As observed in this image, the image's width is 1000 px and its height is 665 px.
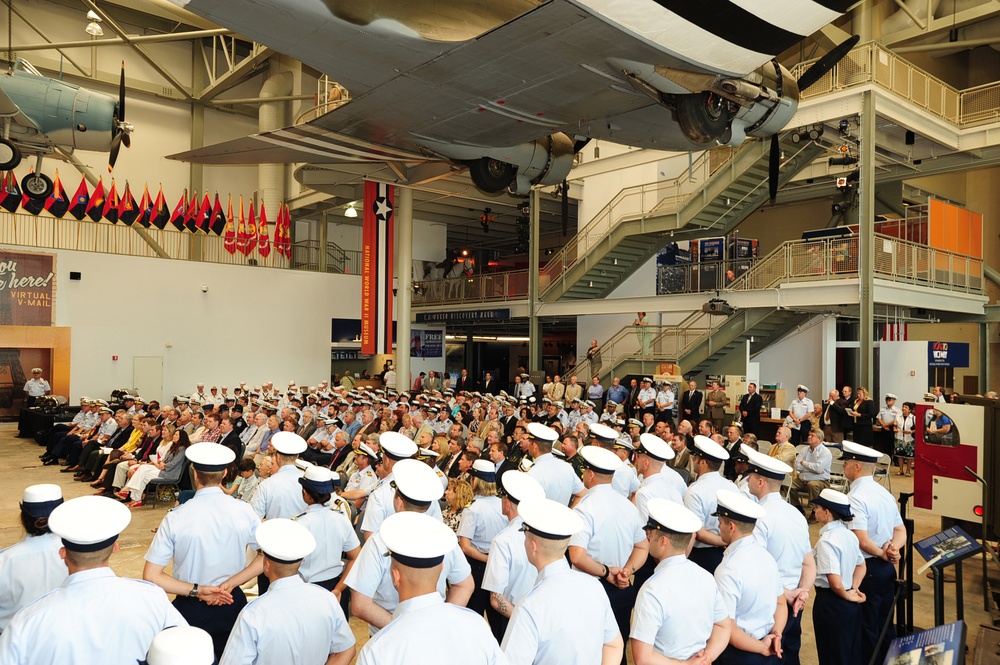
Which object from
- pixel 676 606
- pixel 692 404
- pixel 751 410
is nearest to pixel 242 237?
pixel 692 404

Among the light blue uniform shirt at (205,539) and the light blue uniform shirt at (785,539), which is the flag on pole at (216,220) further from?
the light blue uniform shirt at (785,539)

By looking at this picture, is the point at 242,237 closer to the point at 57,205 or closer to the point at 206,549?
the point at 57,205

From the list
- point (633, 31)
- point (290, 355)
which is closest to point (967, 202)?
point (633, 31)

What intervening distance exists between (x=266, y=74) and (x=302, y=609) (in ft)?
91.3

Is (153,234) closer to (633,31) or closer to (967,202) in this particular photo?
(633,31)

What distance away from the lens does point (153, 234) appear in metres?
23.2

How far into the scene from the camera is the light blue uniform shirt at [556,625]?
2.54 meters

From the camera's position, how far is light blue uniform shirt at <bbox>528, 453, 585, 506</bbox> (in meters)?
5.68

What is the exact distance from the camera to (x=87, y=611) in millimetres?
2422

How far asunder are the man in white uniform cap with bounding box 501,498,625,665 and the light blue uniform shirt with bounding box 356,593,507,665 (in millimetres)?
375

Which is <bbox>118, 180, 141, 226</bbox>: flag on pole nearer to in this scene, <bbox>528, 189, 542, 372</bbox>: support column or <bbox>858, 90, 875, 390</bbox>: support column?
<bbox>528, 189, 542, 372</bbox>: support column

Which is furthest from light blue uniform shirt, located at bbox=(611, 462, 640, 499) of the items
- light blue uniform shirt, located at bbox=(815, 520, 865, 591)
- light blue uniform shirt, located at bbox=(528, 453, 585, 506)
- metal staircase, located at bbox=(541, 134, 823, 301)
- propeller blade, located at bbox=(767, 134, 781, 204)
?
metal staircase, located at bbox=(541, 134, 823, 301)

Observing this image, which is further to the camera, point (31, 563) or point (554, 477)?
point (554, 477)

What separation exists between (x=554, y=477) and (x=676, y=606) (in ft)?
9.35
